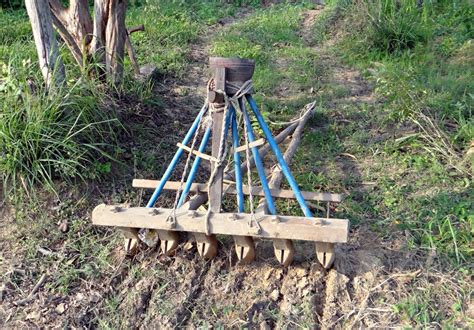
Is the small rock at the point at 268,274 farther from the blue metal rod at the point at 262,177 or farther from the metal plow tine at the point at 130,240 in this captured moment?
the metal plow tine at the point at 130,240

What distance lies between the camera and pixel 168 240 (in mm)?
3209

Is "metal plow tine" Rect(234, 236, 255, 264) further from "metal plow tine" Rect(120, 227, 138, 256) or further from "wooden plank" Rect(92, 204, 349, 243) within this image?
"metal plow tine" Rect(120, 227, 138, 256)

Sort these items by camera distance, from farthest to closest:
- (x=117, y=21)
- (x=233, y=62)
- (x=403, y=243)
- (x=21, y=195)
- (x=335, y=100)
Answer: (x=335, y=100) → (x=117, y=21) → (x=21, y=195) → (x=403, y=243) → (x=233, y=62)

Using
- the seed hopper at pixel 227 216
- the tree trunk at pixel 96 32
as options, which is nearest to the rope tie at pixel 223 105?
the seed hopper at pixel 227 216

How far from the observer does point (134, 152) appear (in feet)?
13.9

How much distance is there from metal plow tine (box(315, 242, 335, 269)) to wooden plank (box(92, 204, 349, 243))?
15 cm

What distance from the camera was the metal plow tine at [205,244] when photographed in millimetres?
3139

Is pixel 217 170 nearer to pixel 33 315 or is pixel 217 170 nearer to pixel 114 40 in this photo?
pixel 33 315

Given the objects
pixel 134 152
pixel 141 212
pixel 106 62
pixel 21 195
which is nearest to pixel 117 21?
pixel 106 62

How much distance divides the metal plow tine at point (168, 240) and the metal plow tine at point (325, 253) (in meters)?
0.86

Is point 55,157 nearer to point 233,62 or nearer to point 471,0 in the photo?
point 233,62

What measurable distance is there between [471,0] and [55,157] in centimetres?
563

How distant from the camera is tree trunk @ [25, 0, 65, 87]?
4.04m

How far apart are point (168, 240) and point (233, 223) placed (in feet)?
1.60
